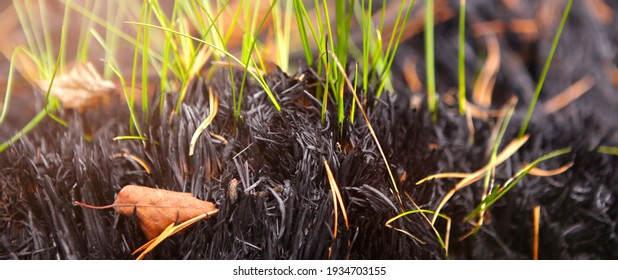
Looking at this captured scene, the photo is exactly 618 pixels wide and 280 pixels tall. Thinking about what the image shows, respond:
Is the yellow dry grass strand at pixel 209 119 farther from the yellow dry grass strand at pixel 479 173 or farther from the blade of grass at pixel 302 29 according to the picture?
the yellow dry grass strand at pixel 479 173

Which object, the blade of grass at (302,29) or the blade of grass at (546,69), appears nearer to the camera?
the blade of grass at (302,29)

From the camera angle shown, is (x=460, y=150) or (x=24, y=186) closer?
(x=24, y=186)

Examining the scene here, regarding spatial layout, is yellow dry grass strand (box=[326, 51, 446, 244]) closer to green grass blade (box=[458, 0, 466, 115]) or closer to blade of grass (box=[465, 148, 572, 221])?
blade of grass (box=[465, 148, 572, 221])

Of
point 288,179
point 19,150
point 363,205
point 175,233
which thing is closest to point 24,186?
point 19,150

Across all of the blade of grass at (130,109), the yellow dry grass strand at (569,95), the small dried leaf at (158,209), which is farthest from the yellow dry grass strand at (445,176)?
the blade of grass at (130,109)

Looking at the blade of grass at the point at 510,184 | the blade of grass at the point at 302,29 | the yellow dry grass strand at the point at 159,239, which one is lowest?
the yellow dry grass strand at the point at 159,239

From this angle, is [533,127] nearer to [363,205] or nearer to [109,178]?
[363,205]

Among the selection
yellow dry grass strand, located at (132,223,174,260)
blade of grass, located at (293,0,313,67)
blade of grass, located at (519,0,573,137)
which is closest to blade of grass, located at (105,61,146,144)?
yellow dry grass strand, located at (132,223,174,260)

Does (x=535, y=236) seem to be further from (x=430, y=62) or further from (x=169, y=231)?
(x=169, y=231)

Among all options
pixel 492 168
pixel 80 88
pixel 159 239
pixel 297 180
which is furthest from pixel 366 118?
pixel 80 88
